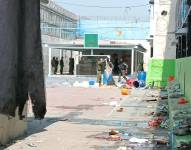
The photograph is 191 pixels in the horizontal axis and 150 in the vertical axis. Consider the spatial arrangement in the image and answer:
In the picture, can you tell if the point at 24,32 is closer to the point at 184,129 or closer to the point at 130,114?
the point at 184,129

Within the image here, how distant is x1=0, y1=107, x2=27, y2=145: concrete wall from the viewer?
10.1 metres

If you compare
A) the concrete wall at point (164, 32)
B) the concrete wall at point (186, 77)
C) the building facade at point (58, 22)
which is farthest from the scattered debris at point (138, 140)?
the building facade at point (58, 22)

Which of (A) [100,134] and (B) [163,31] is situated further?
(B) [163,31]

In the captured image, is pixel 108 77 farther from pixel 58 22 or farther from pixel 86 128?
pixel 58 22

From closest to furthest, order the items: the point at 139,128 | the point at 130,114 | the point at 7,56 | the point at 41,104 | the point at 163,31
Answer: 1. the point at 7,56
2. the point at 41,104
3. the point at 139,128
4. the point at 130,114
5. the point at 163,31

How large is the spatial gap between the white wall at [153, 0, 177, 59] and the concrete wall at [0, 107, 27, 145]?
25.8 m

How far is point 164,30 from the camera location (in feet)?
121

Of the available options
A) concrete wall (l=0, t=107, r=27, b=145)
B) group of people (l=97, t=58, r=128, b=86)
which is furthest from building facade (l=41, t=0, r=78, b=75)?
concrete wall (l=0, t=107, r=27, b=145)

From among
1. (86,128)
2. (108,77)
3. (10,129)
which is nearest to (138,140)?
(86,128)

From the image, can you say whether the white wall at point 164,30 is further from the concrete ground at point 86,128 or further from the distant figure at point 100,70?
the concrete ground at point 86,128

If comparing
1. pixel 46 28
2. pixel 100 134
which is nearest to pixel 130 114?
pixel 100 134

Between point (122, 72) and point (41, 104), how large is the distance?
37.8 meters

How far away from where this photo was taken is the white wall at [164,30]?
120 feet

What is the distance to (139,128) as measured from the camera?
13.4m
